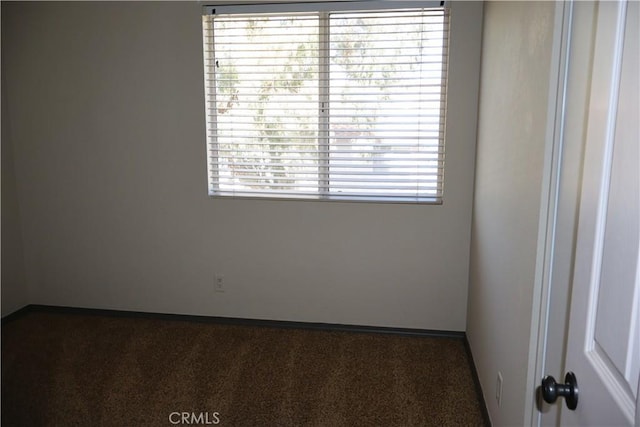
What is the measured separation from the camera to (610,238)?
853 mm

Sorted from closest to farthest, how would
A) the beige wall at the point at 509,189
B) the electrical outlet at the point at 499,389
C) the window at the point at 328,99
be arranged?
the beige wall at the point at 509,189, the electrical outlet at the point at 499,389, the window at the point at 328,99

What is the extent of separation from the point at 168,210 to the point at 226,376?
1.29 m

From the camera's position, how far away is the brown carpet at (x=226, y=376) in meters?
2.34

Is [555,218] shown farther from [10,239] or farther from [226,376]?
[10,239]

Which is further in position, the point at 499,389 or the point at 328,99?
the point at 328,99

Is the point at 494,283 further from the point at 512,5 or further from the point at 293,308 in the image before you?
the point at 293,308

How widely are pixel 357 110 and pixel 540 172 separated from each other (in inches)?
70.5

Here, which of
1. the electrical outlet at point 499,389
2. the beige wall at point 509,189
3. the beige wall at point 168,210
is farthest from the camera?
the beige wall at point 168,210
